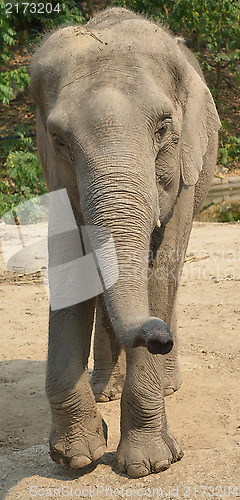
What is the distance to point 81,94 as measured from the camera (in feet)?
11.0

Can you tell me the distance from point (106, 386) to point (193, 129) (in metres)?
2.28

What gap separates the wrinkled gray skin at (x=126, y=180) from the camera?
3131 mm

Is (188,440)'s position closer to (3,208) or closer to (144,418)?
(144,418)

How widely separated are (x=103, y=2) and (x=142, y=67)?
18711 millimetres

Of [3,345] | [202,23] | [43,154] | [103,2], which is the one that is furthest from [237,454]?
[103,2]

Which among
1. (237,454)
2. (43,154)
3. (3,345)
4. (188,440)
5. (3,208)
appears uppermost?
(43,154)

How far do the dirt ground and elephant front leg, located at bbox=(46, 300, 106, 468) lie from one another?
12cm

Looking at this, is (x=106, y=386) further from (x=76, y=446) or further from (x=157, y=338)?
(x=157, y=338)

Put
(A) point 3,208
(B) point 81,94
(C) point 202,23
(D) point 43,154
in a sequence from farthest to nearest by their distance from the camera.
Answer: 1. (C) point 202,23
2. (A) point 3,208
3. (D) point 43,154
4. (B) point 81,94

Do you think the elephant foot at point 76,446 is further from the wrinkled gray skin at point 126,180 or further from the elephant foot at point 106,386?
the elephant foot at point 106,386

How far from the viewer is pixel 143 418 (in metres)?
3.98

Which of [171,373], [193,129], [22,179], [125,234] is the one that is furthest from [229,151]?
[125,234]

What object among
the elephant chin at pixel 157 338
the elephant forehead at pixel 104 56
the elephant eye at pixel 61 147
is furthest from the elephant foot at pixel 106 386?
the elephant chin at pixel 157 338

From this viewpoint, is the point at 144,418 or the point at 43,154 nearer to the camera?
the point at 144,418
